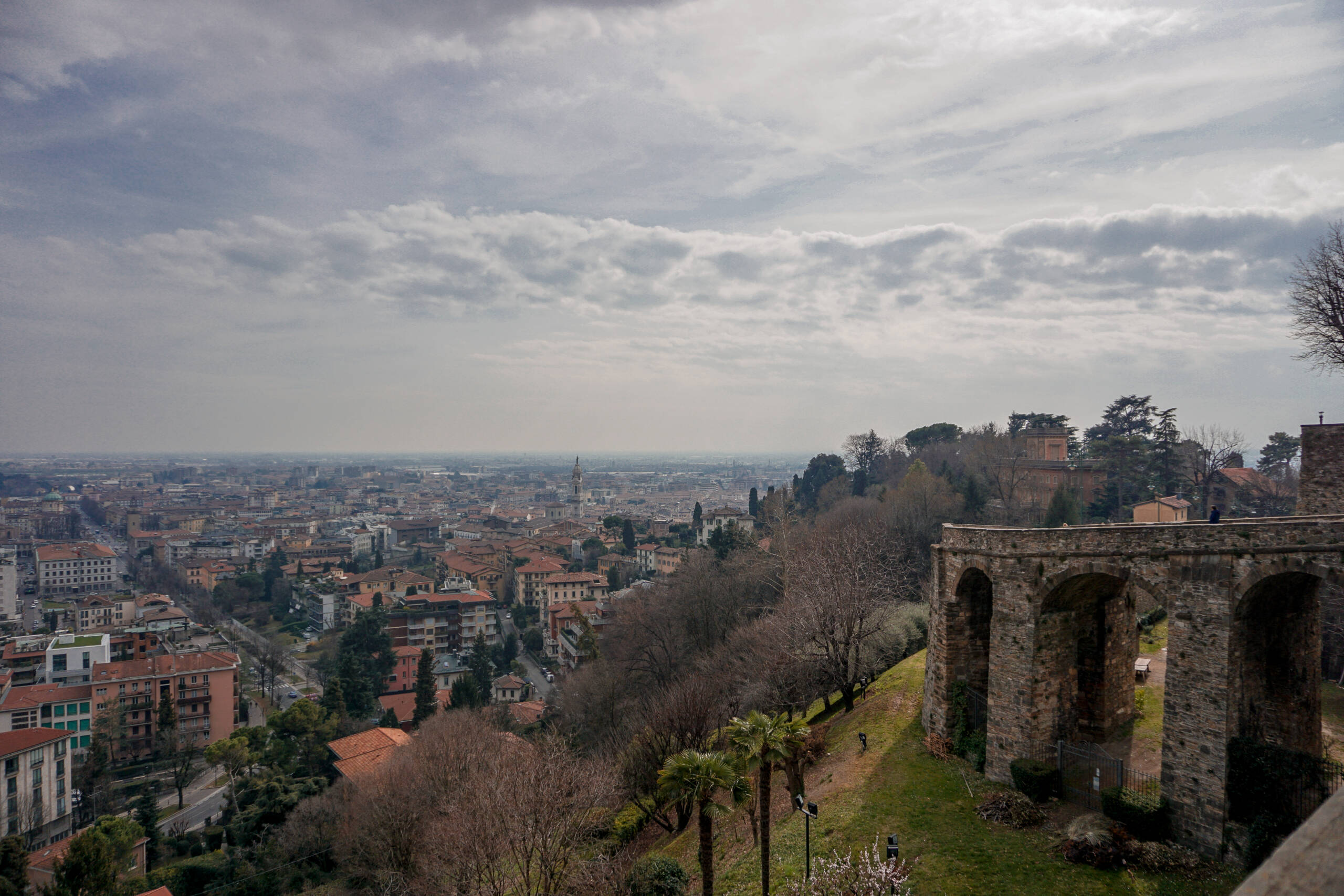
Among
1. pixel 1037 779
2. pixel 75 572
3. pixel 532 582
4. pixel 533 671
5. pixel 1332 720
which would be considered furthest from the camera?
pixel 75 572

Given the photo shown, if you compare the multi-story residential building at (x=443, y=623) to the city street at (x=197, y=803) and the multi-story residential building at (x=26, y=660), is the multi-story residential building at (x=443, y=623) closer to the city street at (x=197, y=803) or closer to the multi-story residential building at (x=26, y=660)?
the city street at (x=197, y=803)

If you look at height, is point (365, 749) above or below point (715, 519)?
below

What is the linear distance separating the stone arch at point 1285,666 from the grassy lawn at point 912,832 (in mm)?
3312

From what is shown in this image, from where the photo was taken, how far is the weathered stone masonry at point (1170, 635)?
14.6 metres

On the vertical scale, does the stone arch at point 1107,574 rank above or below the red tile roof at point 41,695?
above

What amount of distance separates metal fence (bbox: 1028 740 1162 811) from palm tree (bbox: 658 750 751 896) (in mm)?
8351

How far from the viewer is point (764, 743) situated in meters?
15.0

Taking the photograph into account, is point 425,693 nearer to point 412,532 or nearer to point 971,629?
point 971,629

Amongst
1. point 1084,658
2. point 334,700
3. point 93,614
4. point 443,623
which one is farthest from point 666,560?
point 1084,658

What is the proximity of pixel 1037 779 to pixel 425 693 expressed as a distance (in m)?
43.6

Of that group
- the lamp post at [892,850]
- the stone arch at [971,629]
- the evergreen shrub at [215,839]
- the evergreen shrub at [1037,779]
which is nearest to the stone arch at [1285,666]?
the evergreen shrub at [1037,779]

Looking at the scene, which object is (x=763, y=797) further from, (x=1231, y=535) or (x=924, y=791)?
(x=1231, y=535)

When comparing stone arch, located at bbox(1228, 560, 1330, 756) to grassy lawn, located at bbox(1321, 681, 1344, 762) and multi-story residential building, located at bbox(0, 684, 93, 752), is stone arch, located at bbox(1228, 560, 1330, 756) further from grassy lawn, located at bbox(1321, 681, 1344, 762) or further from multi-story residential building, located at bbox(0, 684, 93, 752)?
multi-story residential building, located at bbox(0, 684, 93, 752)

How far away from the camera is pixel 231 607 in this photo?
331ft
